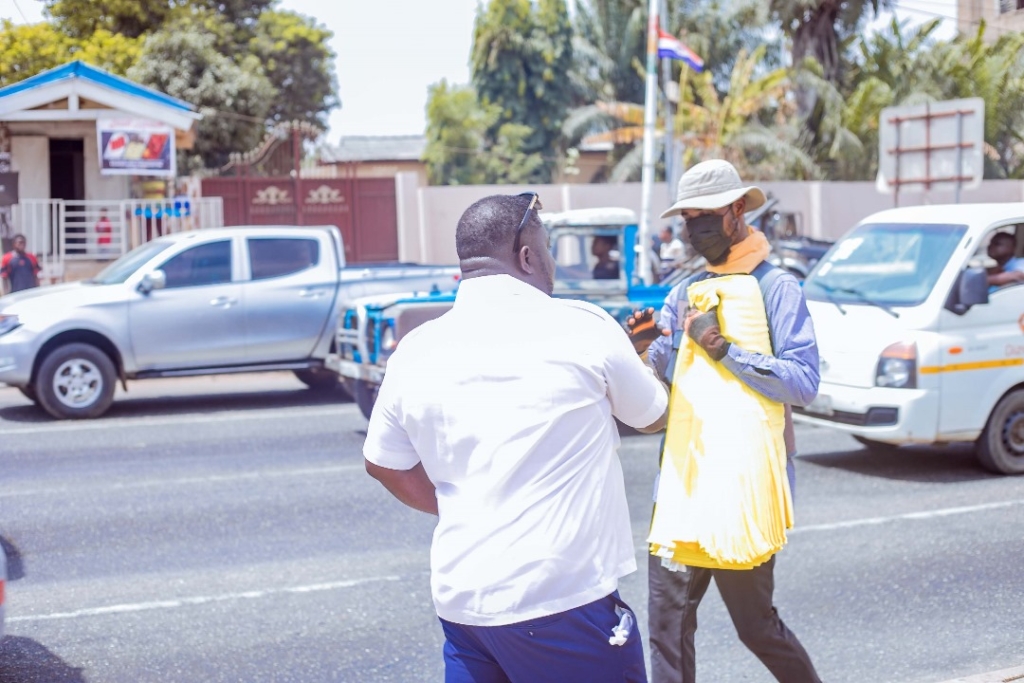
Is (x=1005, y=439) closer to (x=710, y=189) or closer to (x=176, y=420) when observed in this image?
(x=710, y=189)

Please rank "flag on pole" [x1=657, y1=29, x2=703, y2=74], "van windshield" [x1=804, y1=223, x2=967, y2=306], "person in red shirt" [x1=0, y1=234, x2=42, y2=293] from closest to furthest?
"van windshield" [x1=804, y1=223, x2=967, y2=306] < "person in red shirt" [x1=0, y1=234, x2=42, y2=293] < "flag on pole" [x1=657, y1=29, x2=703, y2=74]

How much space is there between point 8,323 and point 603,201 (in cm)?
1672

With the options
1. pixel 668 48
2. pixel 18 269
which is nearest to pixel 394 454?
pixel 18 269

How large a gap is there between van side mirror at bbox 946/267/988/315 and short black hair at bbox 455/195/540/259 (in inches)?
251

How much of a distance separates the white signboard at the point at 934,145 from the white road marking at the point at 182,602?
1290cm

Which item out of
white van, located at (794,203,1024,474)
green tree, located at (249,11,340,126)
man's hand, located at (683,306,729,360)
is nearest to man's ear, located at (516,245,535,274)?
man's hand, located at (683,306,729,360)

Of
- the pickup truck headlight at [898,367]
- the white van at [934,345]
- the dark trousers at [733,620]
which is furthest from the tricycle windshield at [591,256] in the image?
the dark trousers at [733,620]

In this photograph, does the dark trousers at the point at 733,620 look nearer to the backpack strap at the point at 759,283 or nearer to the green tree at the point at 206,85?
the backpack strap at the point at 759,283

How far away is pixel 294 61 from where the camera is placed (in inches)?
1515

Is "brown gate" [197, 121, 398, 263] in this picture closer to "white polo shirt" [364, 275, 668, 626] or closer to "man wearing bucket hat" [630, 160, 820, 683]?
"man wearing bucket hat" [630, 160, 820, 683]

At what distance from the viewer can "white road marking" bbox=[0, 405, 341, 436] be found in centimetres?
1123

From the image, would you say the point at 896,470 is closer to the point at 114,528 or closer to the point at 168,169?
the point at 114,528

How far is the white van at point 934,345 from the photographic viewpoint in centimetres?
845

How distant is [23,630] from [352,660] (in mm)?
1571
